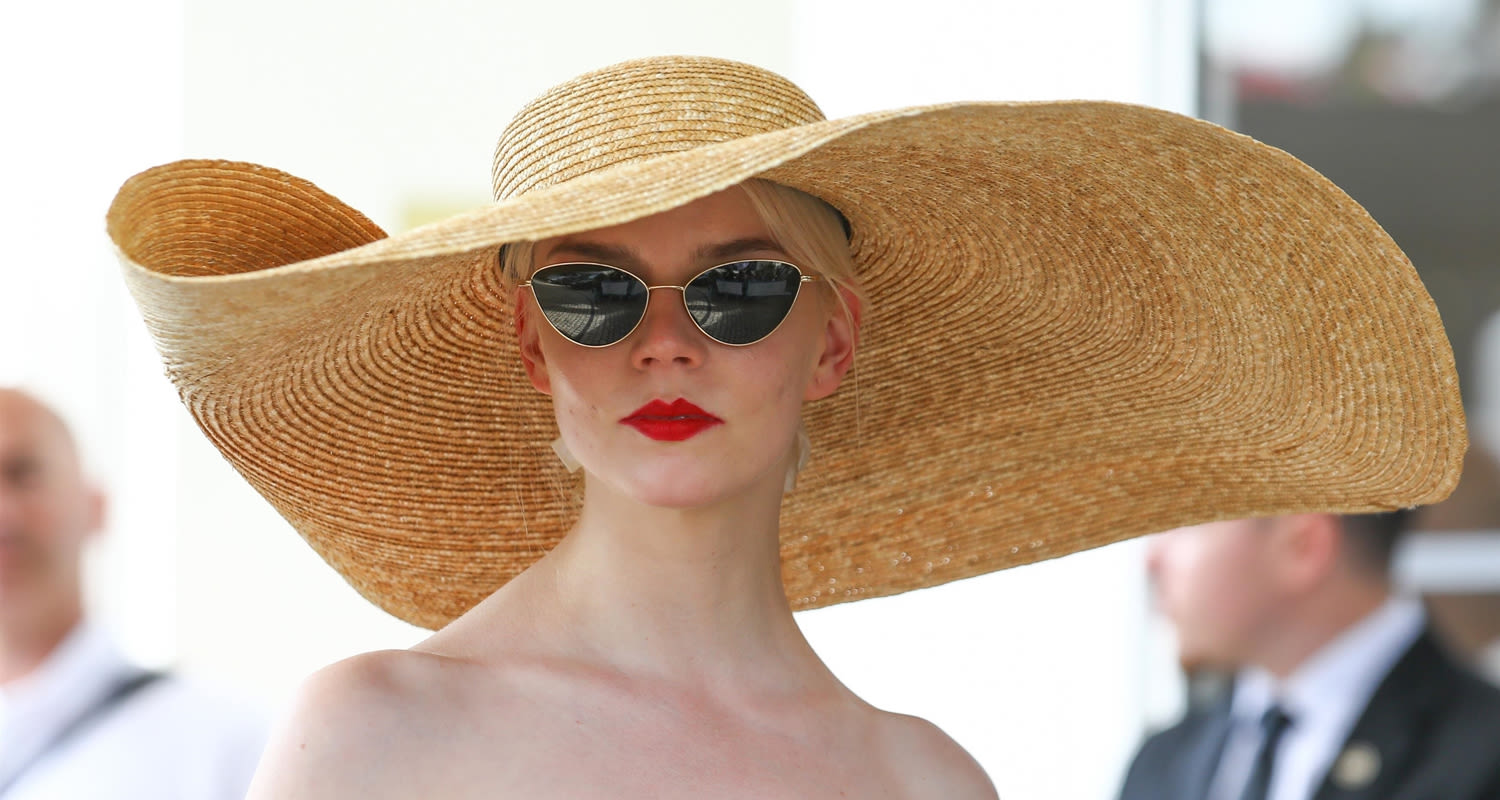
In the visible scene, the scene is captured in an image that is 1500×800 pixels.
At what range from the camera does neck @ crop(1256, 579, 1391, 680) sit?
10.9 feet

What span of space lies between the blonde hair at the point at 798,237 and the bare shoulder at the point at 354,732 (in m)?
0.43

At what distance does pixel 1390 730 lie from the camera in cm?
303

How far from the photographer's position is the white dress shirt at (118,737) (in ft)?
8.69

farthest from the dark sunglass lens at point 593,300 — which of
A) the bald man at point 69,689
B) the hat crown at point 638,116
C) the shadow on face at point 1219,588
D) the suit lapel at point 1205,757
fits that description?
the suit lapel at point 1205,757

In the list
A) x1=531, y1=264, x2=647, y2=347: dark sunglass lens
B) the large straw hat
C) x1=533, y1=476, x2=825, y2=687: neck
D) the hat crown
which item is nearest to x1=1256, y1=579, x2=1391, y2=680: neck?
the large straw hat

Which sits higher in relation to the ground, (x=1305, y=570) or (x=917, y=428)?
(x=917, y=428)

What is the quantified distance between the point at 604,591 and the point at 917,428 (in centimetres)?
56

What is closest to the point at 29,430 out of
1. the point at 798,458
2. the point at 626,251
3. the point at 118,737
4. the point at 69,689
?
the point at 69,689

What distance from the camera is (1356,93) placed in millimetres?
4250

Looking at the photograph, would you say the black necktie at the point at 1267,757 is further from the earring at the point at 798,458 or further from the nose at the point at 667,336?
the nose at the point at 667,336

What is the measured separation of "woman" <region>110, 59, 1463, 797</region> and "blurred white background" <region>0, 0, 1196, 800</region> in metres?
1.96

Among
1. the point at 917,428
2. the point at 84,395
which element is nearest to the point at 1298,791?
the point at 917,428

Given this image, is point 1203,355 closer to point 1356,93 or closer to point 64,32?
point 1356,93

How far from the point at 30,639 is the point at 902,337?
1.77 metres
